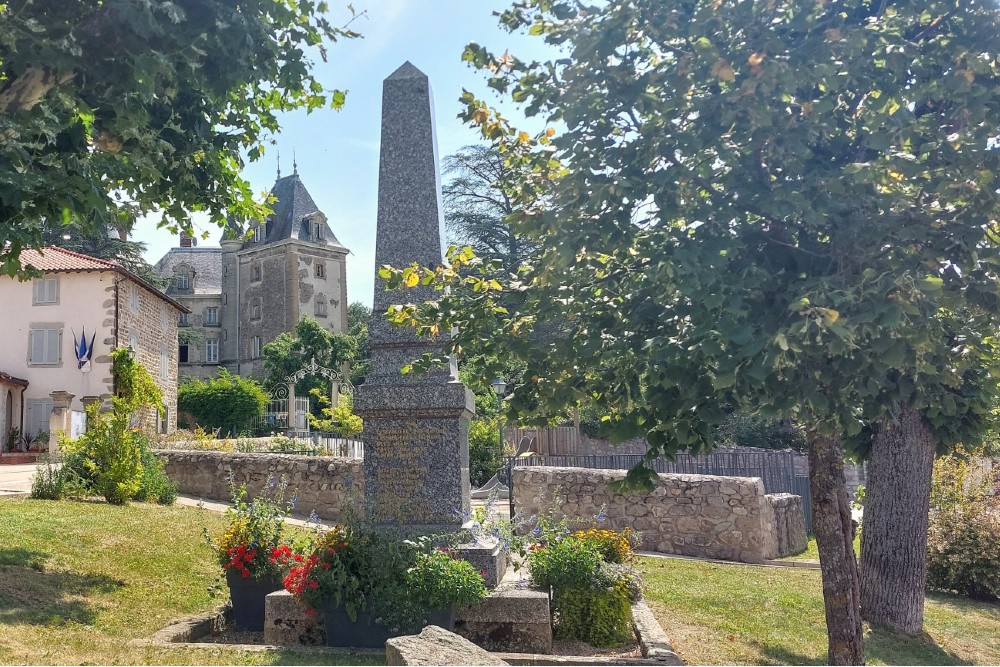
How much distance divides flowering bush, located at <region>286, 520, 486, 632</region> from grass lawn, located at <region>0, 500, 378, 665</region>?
0.38m

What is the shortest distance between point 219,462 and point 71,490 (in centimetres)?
333

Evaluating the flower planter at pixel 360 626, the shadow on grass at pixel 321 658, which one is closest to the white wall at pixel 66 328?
the flower planter at pixel 360 626

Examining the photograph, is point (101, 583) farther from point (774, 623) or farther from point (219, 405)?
point (219, 405)

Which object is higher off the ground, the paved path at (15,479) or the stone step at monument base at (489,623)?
the paved path at (15,479)

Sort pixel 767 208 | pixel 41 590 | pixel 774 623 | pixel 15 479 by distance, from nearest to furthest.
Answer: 1. pixel 767 208
2. pixel 41 590
3. pixel 774 623
4. pixel 15 479

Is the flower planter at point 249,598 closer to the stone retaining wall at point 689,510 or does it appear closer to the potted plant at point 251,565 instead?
the potted plant at point 251,565

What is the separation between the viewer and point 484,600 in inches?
251

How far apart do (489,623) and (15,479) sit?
13362mm

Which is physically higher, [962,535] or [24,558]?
[24,558]

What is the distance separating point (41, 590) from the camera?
749 centimetres

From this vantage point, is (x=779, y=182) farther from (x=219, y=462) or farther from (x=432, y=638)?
(x=219, y=462)

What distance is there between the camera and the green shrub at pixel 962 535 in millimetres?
10961

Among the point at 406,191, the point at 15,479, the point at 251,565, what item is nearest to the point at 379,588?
the point at 251,565

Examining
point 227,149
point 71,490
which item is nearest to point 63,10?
point 227,149
